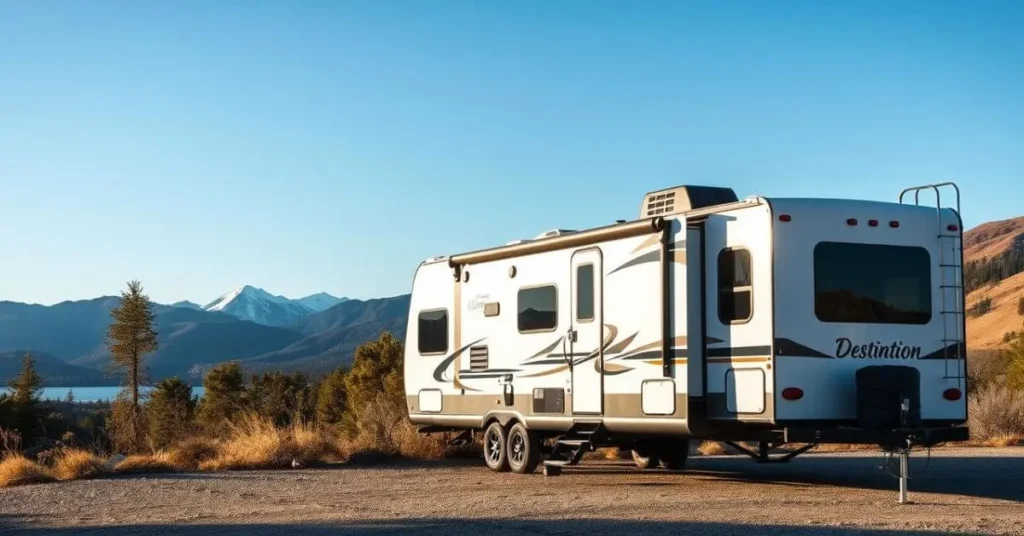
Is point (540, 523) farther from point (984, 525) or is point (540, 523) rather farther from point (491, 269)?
point (491, 269)

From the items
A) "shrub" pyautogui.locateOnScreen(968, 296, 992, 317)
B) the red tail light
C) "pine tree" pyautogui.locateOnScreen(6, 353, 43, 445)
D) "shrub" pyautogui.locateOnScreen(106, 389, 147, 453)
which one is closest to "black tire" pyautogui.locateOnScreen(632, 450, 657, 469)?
the red tail light

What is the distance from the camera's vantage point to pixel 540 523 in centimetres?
1061

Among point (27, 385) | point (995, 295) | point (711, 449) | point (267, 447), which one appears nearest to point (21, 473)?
point (267, 447)

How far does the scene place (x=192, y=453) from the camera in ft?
→ 56.0

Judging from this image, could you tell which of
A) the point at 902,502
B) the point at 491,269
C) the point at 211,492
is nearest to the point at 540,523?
the point at 902,502

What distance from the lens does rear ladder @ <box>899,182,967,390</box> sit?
12844mm

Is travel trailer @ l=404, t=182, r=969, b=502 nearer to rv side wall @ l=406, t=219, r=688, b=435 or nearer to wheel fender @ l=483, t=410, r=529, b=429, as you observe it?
rv side wall @ l=406, t=219, r=688, b=435

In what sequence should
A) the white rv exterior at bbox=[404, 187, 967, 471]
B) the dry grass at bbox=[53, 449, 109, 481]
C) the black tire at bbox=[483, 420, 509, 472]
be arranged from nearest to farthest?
the white rv exterior at bbox=[404, 187, 967, 471]
the dry grass at bbox=[53, 449, 109, 481]
the black tire at bbox=[483, 420, 509, 472]

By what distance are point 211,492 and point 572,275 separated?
16.4 ft

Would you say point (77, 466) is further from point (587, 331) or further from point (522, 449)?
point (587, 331)

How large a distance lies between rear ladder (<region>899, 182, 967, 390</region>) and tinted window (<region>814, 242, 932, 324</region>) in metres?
0.19

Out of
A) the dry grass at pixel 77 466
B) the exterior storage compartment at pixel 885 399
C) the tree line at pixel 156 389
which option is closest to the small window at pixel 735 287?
the exterior storage compartment at pixel 885 399

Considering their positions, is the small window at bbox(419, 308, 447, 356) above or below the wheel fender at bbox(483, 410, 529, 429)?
above

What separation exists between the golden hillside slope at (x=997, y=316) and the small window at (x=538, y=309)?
8492 centimetres
